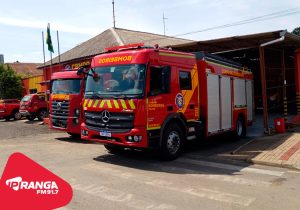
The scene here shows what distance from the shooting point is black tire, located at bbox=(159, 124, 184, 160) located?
9.88 meters

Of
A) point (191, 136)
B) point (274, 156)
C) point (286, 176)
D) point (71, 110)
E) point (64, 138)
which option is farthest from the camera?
point (64, 138)

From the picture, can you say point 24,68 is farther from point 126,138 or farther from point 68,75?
point 126,138

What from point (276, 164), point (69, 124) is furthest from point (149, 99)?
point (69, 124)


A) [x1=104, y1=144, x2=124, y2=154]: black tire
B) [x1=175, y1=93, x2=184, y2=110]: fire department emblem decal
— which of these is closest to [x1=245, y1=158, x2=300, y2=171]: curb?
[x1=175, y1=93, x2=184, y2=110]: fire department emblem decal

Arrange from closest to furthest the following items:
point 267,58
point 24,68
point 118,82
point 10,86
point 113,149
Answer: point 118,82 < point 113,149 < point 267,58 < point 10,86 < point 24,68

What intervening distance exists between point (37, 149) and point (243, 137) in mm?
7704

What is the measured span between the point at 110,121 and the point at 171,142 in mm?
1732

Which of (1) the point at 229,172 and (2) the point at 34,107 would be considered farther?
(2) the point at 34,107

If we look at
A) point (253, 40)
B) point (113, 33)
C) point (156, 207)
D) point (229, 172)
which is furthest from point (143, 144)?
point (113, 33)

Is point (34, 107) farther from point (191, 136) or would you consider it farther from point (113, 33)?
point (191, 136)

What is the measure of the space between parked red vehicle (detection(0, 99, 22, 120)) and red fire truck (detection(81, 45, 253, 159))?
18243mm

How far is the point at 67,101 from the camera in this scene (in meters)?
14.4

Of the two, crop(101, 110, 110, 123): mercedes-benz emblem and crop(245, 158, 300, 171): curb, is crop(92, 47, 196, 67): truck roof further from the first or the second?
crop(245, 158, 300, 171): curb

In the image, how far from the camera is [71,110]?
1434 cm
